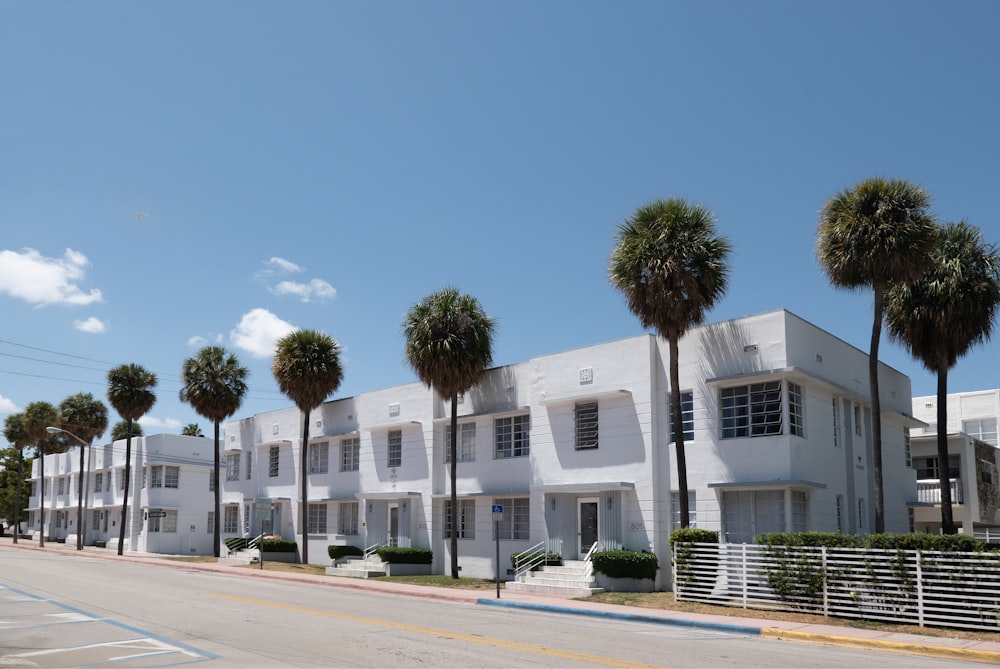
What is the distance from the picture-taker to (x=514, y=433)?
104ft

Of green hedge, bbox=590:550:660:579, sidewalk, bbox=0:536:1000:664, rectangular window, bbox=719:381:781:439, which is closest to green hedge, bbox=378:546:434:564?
sidewalk, bbox=0:536:1000:664

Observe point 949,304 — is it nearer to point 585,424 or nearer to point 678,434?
point 678,434

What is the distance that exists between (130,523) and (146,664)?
5125 centimetres

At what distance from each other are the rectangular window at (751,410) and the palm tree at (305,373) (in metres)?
19.6

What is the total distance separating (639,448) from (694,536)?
437 cm

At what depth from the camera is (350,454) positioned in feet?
130

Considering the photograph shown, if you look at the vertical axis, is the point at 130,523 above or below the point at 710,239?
below

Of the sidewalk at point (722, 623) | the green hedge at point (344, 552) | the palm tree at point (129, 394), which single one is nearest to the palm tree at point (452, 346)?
the sidewalk at point (722, 623)

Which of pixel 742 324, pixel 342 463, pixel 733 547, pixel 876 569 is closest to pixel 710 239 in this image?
pixel 742 324

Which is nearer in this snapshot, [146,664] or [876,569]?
[146,664]

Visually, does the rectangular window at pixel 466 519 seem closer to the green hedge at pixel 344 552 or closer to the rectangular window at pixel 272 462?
the green hedge at pixel 344 552

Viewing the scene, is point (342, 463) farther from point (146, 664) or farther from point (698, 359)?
point (146, 664)

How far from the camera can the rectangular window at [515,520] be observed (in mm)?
30969

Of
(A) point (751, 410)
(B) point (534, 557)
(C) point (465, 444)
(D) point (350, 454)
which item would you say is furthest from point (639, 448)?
(D) point (350, 454)
